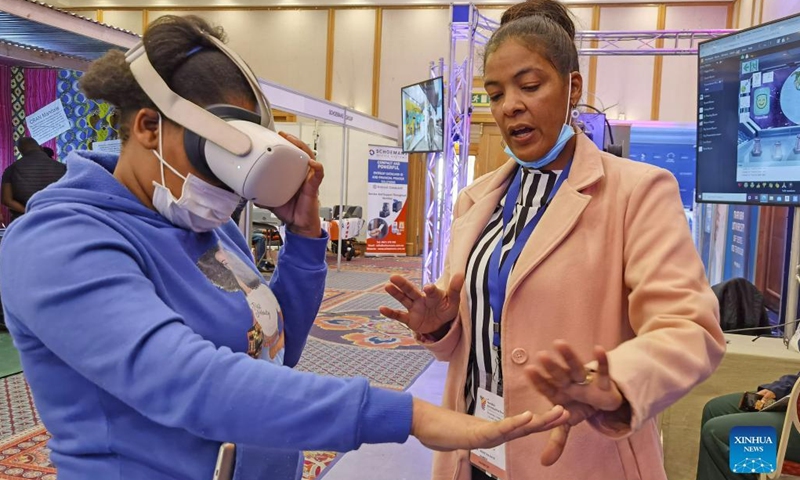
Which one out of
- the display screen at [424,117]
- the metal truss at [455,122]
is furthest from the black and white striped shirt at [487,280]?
the display screen at [424,117]

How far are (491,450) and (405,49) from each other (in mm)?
14372

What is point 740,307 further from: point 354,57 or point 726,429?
point 354,57

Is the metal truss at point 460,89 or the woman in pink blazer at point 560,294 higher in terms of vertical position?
the metal truss at point 460,89

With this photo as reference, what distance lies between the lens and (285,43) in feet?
50.7

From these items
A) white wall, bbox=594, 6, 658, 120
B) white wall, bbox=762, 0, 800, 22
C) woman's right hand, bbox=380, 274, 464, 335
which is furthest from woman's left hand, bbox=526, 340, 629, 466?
white wall, bbox=594, 6, 658, 120

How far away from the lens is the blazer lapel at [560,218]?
1267 mm

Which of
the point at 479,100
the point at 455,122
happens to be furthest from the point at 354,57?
the point at 455,122

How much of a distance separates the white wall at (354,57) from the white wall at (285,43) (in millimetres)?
333

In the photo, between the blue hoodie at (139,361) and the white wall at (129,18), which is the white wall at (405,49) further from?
the blue hoodie at (139,361)

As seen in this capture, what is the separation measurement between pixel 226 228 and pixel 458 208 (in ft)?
1.95

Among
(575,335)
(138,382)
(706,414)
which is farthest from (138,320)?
(706,414)

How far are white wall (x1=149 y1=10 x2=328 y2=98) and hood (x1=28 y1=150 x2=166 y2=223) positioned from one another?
14.7 meters

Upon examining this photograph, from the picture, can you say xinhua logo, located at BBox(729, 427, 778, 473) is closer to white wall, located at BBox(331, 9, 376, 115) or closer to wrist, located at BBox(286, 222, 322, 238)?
wrist, located at BBox(286, 222, 322, 238)

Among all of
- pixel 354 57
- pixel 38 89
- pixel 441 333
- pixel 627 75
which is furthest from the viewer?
pixel 354 57
